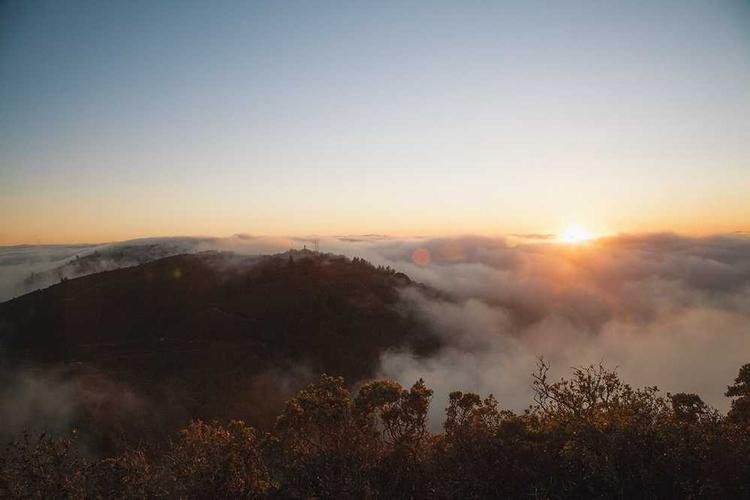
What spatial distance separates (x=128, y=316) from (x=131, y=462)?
7155 inches

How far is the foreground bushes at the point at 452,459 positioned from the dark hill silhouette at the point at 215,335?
99.6 meters

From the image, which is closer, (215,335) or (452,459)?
(452,459)

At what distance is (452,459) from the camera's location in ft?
62.6

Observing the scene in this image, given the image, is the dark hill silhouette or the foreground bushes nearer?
the foreground bushes

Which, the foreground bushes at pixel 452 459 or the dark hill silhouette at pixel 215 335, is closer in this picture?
the foreground bushes at pixel 452 459

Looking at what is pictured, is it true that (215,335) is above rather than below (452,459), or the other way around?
below

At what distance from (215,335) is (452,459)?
15719 cm

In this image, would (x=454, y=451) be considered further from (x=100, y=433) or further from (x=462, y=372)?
(x=462, y=372)

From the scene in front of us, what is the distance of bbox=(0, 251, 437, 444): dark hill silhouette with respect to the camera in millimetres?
129875

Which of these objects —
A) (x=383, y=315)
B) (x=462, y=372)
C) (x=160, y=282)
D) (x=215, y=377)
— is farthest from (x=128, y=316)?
(x=462, y=372)

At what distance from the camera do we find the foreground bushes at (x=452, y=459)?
15.7 m

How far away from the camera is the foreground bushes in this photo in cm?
1570

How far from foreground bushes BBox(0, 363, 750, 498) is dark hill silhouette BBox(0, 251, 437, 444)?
327ft

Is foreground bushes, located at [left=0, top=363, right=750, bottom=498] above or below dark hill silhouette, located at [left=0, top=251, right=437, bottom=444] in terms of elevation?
above
